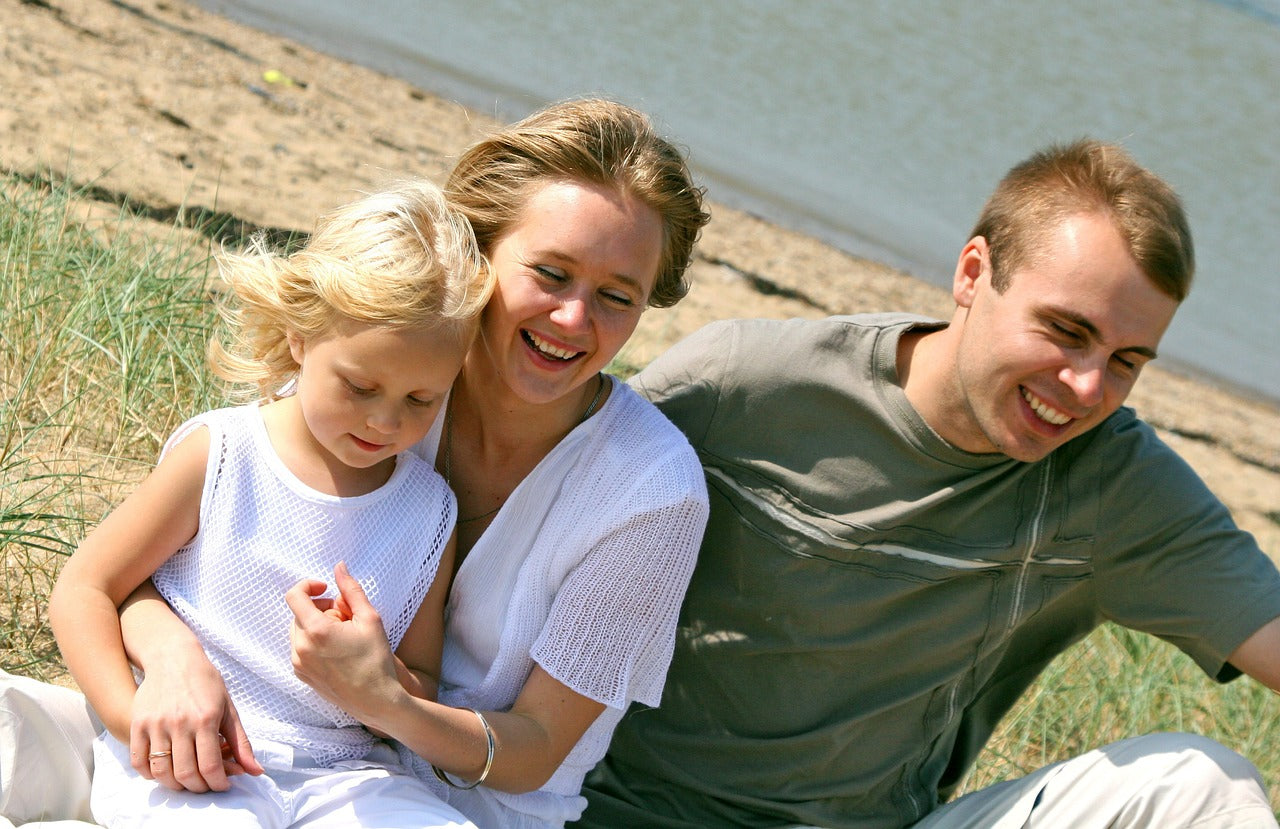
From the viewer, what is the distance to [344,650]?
209cm

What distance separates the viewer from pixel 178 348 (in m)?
3.77

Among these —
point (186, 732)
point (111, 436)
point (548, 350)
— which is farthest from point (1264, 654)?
point (111, 436)

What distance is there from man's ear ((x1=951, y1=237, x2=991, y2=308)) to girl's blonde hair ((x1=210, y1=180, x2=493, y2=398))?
3.19ft

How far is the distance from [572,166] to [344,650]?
2.83 feet

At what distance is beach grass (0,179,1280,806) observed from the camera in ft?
10.2

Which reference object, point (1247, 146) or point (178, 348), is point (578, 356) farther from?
point (1247, 146)

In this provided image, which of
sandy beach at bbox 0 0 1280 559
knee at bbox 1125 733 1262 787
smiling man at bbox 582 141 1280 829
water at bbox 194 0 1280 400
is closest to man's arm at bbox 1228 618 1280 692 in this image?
smiling man at bbox 582 141 1280 829

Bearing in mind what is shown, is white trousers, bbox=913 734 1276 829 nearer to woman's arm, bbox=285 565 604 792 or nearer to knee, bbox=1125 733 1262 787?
knee, bbox=1125 733 1262 787

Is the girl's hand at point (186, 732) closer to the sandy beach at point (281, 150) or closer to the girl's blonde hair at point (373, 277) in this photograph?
the girl's blonde hair at point (373, 277)

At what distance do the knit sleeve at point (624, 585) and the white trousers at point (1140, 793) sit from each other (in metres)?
0.79

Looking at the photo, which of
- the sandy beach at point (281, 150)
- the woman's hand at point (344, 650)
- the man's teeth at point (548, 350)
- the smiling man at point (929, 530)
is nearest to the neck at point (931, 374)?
the smiling man at point (929, 530)

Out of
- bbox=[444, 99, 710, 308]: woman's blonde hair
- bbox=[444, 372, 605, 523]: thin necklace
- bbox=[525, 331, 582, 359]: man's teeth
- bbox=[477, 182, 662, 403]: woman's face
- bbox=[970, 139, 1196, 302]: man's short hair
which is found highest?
bbox=[970, 139, 1196, 302]: man's short hair

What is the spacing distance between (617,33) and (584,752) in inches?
374

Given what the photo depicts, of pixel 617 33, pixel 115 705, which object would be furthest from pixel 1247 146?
pixel 115 705
